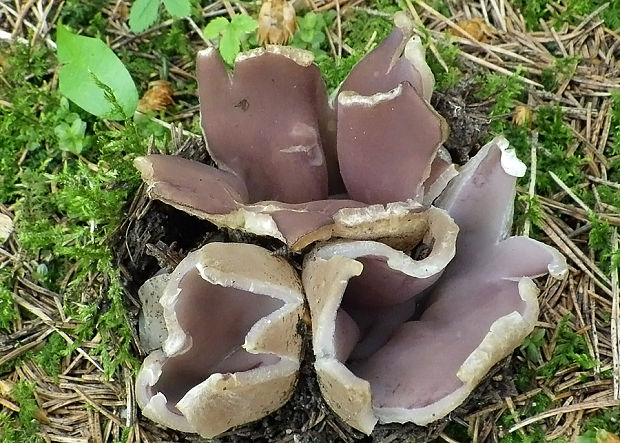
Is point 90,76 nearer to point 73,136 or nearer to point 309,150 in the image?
point 73,136

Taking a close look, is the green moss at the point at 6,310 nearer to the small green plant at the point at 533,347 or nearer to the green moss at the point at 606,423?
the small green plant at the point at 533,347

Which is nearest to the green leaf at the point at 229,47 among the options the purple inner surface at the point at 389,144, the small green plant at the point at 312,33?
the small green plant at the point at 312,33

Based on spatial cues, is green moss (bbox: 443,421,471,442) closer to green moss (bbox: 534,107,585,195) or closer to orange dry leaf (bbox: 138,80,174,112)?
green moss (bbox: 534,107,585,195)

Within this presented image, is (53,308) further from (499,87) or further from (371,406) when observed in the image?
(499,87)

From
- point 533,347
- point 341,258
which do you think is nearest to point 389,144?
point 341,258

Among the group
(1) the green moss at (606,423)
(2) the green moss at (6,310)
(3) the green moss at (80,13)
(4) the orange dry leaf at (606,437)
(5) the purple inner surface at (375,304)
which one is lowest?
(1) the green moss at (606,423)

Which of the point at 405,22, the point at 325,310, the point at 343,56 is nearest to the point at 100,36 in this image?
the point at 343,56

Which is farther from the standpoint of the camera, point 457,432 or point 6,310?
point 6,310

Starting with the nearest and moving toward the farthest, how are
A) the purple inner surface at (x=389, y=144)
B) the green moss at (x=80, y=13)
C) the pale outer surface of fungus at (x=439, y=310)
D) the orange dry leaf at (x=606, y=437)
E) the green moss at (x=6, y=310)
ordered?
the pale outer surface of fungus at (x=439, y=310), the purple inner surface at (x=389, y=144), the orange dry leaf at (x=606, y=437), the green moss at (x=6, y=310), the green moss at (x=80, y=13)
